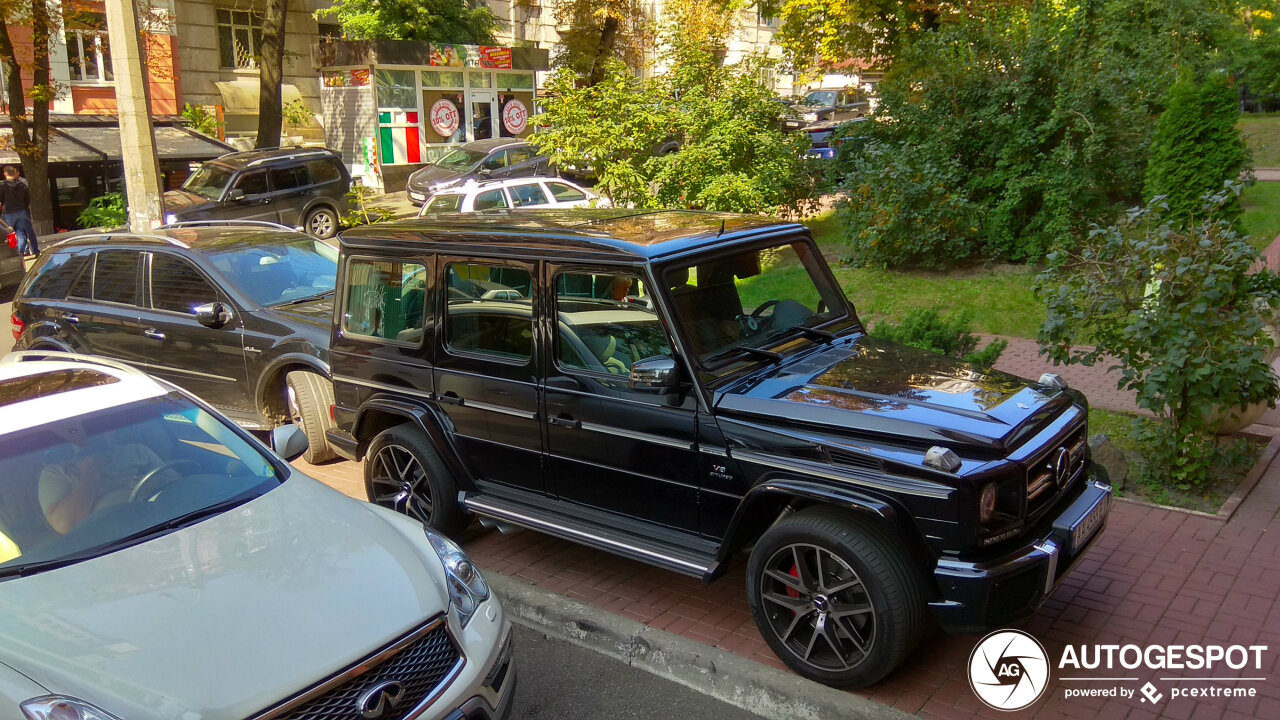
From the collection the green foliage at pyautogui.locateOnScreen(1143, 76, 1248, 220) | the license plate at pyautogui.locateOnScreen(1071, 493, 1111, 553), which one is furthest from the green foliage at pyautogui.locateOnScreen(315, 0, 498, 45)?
the license plate at pyautogui.locateOnScreen(1071, 493, 1111, 553)

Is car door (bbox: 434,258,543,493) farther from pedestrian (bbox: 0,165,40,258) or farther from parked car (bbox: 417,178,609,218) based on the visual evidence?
pedestrian (bbox: 0,165,40,258)

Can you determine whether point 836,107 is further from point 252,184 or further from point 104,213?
point 104,213

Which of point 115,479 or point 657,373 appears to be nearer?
point 115,479

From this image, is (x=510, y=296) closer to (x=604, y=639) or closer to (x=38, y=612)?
(x=604, y=639)

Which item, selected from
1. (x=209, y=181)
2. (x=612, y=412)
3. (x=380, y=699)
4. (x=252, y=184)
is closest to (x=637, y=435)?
(x=612, y=412)

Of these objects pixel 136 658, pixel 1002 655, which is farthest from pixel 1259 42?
pixel 136 658

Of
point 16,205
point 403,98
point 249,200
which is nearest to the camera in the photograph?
point 16,205

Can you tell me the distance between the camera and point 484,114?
107 ft

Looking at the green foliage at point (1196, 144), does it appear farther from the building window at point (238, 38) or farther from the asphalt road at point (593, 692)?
the building window at point (238, 38)

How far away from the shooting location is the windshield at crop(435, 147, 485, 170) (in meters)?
23.3

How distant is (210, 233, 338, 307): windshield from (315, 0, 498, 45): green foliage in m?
22.4

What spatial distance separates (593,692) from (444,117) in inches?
1148

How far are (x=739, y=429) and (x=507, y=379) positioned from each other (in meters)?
1.47

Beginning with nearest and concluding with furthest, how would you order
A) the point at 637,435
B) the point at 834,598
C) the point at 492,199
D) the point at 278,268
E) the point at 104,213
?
the point at 834,598 < the point at 637,435 < the point at 278,268 < the point at 492,199 < the point at 104,213
